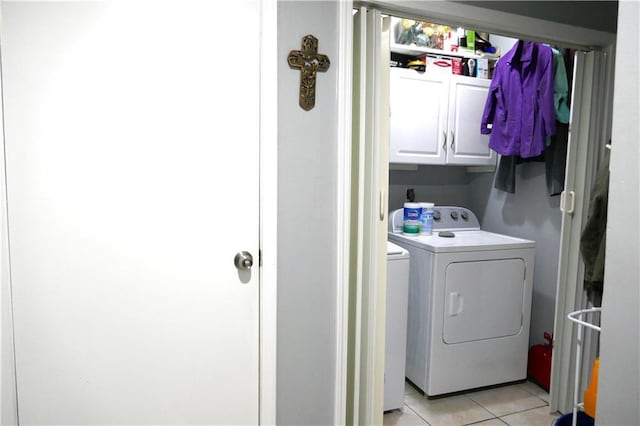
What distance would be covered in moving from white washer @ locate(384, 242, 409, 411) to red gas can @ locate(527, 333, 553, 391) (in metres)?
0.98

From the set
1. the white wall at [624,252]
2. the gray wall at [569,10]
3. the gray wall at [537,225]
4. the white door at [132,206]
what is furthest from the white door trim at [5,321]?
the gray wall at [537,225]

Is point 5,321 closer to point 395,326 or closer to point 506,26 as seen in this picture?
point 395,326

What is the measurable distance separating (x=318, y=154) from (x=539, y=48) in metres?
1.79

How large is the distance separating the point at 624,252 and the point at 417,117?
2393 millimetres

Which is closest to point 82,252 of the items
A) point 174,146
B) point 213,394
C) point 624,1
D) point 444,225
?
point 174,146

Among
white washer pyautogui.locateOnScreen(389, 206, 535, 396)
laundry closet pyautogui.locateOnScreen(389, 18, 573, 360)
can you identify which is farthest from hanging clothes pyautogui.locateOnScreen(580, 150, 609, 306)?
laundry closet pyautogui.locateOnScreen(389, 18, 573, 360)

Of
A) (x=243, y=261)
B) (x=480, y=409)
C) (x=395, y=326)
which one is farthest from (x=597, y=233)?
(x=243, y=261)

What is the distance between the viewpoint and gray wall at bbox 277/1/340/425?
162cm

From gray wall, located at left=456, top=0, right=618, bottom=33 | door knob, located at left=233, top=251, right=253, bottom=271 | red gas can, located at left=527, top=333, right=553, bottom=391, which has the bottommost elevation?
red gas can, located at left=527, top=333, right=553, bottom=391

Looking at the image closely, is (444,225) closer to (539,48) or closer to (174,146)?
(539,48)

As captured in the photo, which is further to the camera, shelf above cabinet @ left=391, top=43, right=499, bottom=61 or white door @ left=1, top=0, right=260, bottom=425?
shelf above cabinet @ left=391, top=43, right=499, bottom=61

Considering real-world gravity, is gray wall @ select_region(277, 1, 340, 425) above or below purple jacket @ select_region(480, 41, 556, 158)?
below

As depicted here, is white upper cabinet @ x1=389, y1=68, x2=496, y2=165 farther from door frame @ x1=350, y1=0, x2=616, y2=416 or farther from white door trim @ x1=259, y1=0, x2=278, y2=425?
white door trim @ x1=259, y1=0, x2=278, y2=425

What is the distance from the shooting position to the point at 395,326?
2.42 m
